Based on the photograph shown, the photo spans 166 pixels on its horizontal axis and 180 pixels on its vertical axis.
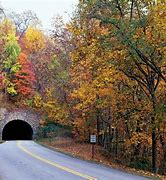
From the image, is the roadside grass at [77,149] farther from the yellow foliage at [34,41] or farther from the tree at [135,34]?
the yellow foliage at [34,41]

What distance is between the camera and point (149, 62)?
18.7 metres

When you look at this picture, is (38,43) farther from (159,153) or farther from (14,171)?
(14,171)

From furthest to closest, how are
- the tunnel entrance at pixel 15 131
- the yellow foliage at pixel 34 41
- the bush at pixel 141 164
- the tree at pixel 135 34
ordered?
the tunnel entrance at pixel 15 131 → the yellow foliage at pixel 34 41 → the bush at pixel 141 164 → the tree at pixel 135 34

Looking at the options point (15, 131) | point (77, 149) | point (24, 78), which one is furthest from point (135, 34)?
point (15, 131)

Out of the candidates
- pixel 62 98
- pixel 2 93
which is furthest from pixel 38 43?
pixel 62 98

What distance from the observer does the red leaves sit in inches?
Result: 1868

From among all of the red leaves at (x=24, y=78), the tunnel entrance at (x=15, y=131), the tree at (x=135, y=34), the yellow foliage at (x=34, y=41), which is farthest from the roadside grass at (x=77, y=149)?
the yellow foliage at (x=34, y=41)

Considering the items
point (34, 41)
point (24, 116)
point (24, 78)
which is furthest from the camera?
point (34, 41)

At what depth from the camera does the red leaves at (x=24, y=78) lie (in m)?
47.4

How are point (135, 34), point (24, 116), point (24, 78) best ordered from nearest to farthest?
point (135, 34)
point (24, 116)
point (24, 78)

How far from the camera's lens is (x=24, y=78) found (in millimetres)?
48125

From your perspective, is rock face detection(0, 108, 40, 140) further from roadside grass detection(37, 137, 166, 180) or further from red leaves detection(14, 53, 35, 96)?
roadside grass detection(37, 137, 166, 180)

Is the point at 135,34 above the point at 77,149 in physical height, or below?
above

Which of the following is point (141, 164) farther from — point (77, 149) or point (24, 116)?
point (24, 116)
